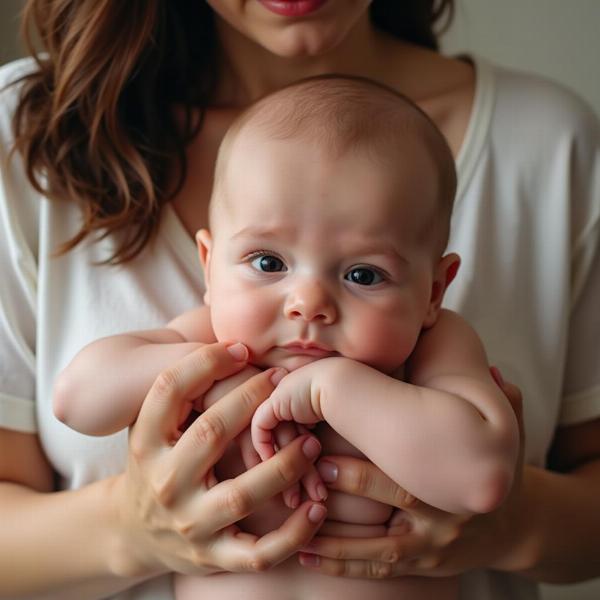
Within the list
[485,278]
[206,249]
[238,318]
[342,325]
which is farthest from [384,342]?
[485,278]

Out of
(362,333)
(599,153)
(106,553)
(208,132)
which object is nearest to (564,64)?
(599,153)

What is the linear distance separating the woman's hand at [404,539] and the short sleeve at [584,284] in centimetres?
30

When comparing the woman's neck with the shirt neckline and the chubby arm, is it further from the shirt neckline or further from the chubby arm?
the chubby arm

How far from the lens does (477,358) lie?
105cm

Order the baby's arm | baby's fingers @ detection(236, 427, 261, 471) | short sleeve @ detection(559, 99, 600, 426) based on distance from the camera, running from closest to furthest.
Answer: the baby's arm < baby's fingers @ detection(236, 427, 261, 471) < short sleeve @ detection(559, 99, 600, 426)

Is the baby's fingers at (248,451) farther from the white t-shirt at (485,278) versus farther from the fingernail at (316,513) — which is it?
the white t-shirt at (485,278)

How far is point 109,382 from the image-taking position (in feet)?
3.47

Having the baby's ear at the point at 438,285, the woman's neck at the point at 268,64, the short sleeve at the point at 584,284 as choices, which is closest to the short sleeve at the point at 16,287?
the woman's neck at the point at 268,64

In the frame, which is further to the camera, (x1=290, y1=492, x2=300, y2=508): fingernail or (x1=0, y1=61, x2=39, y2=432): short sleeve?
(x1=0, y1=61, x2=39, y2=432): short sleeve

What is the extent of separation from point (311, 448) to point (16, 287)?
529 mm

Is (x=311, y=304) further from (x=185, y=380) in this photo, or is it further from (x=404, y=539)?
A: (x=404, y=539)

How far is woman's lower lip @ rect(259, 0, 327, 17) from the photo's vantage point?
1.19 metres

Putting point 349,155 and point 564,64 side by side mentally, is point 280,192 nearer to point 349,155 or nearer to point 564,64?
point 349,155

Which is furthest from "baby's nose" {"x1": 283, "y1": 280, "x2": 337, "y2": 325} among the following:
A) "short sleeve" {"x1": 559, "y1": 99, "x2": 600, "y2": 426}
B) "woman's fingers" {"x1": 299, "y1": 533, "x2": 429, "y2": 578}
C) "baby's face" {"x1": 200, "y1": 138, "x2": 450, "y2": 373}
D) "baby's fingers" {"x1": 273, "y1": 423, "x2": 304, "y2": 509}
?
"short sleeve" {"x1": 559, "y1": 99, "x2": 600, "y2": 426}
